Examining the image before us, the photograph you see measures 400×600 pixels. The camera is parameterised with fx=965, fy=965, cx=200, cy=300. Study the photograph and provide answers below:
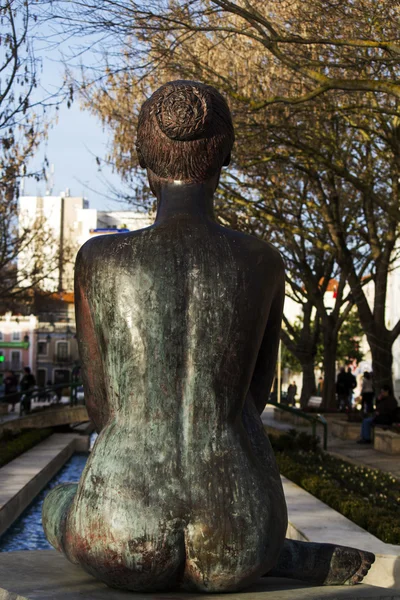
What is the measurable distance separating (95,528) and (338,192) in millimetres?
18990

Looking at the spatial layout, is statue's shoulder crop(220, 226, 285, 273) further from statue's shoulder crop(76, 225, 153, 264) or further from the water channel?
the water channel

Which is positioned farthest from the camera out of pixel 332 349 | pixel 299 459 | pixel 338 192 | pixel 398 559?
pixel 332 349

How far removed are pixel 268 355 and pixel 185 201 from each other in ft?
2.12

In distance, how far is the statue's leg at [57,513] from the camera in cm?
342

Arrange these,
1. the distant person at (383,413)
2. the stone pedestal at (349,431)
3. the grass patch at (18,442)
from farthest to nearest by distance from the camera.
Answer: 1. the stone pedestal at (349,431)
2. the distant person at (383,413)
3. the grass patch at (18,442)

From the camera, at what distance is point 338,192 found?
2158 centimetres

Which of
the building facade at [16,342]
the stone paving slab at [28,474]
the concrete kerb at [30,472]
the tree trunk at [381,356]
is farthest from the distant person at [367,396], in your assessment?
the building facade at [16,342]

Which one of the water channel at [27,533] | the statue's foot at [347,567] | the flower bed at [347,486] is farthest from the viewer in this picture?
the water channel at [27,533]

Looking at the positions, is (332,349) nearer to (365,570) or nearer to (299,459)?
(299,459)

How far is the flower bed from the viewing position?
809 centimetres

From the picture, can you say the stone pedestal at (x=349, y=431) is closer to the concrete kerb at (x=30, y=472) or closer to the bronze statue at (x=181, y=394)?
the concrete kerb at (x=30, y=472)

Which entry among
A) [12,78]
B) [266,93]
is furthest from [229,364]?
[266,93]

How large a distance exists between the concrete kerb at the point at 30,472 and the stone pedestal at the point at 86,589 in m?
5.69

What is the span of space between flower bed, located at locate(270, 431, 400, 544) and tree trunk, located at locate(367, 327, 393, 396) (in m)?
5.46
